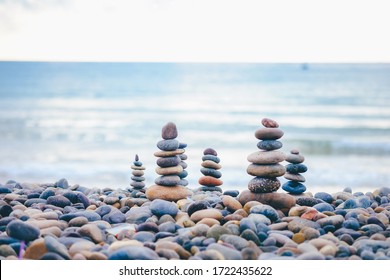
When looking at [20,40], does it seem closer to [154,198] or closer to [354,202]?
[154,198]

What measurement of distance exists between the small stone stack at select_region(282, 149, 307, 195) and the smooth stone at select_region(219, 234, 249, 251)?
96cm

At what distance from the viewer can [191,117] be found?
570 inches

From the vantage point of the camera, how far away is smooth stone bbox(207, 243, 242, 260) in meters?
2.03

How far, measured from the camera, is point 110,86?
76.4ft

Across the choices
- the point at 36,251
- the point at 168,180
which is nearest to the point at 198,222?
the point at 168,180

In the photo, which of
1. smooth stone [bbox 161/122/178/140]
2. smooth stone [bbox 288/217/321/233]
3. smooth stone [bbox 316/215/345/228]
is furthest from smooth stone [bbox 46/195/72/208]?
smooth stone [bbox 316/215/345/228]

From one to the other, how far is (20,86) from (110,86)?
4.06 m

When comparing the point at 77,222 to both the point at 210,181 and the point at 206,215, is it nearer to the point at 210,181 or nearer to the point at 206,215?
the point at 206,215

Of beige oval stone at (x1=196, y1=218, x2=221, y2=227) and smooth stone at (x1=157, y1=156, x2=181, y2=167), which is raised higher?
smooth stone at (x1=157, y1=156, x2=181, y2=167)

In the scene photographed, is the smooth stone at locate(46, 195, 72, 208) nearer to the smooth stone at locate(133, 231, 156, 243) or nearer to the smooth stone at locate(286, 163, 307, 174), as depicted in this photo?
the smooth stone at locate(133, 231, 156, 243)

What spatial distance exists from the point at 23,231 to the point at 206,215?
2.98 ft

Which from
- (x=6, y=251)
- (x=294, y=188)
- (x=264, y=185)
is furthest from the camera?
(x=294, y=188)

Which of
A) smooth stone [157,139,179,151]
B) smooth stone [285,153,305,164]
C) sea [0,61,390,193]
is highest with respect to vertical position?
sea [0,61,390,193]
